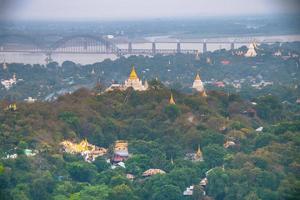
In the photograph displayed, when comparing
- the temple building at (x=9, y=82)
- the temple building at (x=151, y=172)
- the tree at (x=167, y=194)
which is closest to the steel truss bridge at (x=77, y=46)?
the temple building at (x=9, y=82)

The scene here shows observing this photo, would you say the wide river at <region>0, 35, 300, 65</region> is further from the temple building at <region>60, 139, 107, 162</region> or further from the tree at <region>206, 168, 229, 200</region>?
the tree at <region>206, 168, 229, 200</region>

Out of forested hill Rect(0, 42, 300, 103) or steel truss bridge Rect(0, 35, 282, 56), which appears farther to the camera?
steel truss bridge Rect(0, 35, 282, 56)

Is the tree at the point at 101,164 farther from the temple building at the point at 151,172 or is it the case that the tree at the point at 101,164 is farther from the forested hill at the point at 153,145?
the temple building at the point at 151,172

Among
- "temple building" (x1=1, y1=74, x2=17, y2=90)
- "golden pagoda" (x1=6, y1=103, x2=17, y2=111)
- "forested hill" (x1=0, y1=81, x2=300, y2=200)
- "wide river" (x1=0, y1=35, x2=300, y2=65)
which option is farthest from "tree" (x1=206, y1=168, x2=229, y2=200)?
"wide river" (x1=0, y1=35, x2=300, y2=65)

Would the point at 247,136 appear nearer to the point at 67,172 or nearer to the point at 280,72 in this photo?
the point at 67,172

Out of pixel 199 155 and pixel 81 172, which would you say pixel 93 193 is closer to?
pixel 81 172

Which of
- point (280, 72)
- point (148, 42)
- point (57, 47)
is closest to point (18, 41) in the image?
point (57, 47)
